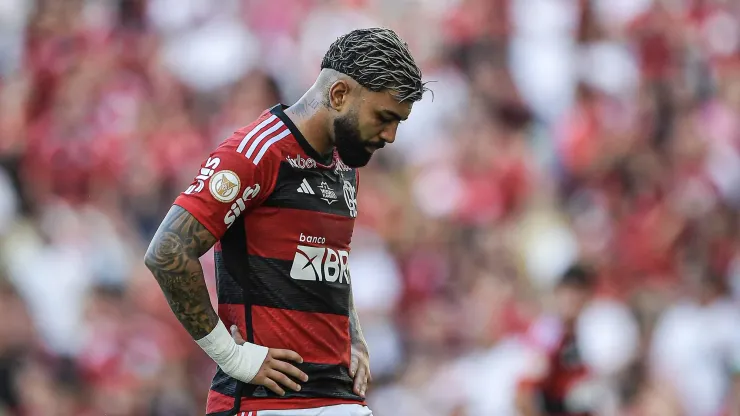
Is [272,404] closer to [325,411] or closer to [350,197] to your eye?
[325,411]

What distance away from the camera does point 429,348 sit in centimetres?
1050

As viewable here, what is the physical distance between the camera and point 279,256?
175 inches

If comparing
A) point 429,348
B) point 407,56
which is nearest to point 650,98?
point 429,348

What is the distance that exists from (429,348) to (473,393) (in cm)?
56

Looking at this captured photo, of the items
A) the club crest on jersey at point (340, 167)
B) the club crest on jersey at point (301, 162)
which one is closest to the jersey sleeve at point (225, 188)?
the club crest on jersey at point (301, 162)

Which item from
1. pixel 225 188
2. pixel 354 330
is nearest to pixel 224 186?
pixel 225 188

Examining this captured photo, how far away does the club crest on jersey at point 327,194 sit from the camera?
4.54 metres

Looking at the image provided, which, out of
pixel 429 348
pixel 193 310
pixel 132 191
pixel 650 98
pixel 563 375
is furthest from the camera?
pixel 650 98

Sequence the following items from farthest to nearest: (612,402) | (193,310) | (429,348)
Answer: (429,348), (612,402), (193,310)

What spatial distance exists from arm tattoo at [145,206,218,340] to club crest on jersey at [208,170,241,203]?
0.39ft

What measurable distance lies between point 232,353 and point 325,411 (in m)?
0.44

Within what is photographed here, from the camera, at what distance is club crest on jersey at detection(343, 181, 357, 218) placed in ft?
15.3

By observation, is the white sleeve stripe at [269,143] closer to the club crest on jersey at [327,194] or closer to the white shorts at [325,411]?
the club crest on jersey at [327,194]

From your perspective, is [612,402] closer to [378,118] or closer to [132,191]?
[132,191]
